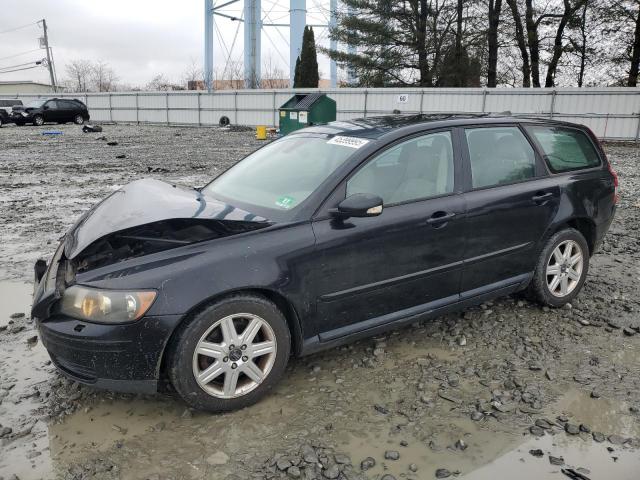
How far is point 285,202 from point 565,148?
2.58 meters

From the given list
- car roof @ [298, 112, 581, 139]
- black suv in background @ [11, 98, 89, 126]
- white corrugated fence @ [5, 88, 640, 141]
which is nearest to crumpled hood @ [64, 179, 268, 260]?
car roof @ [298, 112, 581, 139]

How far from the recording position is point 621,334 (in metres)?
3.84

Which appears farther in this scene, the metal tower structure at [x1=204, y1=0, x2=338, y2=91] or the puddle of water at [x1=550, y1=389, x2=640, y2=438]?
the metal tower structure at [x1=204, y1=0, x2=338, y2=91]

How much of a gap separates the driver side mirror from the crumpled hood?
0.44 metres

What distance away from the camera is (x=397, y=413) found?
290 centimetres

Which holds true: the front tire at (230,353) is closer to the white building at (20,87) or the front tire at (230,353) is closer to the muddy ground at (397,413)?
the muddy ground at (397,413)

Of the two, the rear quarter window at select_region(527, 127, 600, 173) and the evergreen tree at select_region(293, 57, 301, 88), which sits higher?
the evergreen tree at select_region(293, 57, 301, 88)

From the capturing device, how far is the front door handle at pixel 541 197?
393cm

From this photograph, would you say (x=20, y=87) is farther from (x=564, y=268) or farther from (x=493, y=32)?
(x=564, y=268)

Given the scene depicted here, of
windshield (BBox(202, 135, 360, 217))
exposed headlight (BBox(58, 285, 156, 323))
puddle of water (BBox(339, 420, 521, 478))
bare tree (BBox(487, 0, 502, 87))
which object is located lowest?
puddle of water (BBox(339, 420, 521, 478))

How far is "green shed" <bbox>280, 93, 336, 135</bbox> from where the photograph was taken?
1978 cm

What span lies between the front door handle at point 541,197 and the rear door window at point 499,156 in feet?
0.52

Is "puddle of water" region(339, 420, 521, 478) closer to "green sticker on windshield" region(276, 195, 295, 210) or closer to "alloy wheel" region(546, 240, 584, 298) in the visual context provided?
"green sticker on windshield" region(276, 195, 295, 210)

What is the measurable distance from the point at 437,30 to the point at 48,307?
1092 inches
